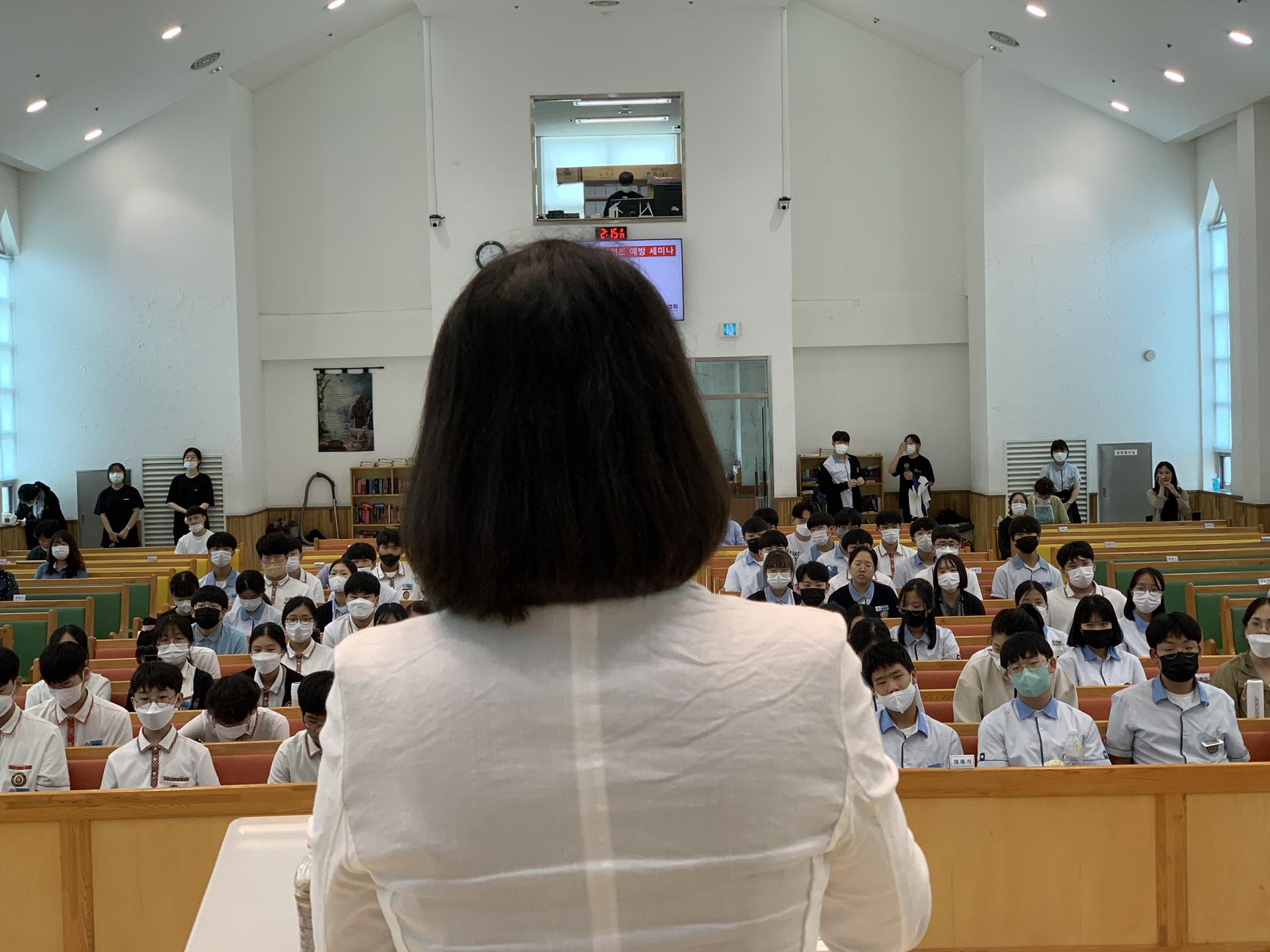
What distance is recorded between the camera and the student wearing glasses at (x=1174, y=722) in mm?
5164

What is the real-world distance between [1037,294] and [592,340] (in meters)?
16.5

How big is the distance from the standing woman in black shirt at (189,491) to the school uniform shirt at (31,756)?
10689 mm

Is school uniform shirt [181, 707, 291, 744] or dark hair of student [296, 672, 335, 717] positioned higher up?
dark hair of student [296, 672, 335, 717]

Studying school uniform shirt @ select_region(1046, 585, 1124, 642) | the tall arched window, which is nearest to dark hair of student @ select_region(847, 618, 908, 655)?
school uniform shirt @ select_region(1046, 585, 1124, 642)

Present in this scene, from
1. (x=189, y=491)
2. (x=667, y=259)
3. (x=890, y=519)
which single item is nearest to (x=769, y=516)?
(x=890, y=519)

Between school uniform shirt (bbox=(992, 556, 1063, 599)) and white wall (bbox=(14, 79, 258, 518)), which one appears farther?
white wall (bbox=(14, 79, 258, 518))

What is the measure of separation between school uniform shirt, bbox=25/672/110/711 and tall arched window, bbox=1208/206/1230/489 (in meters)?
14.2

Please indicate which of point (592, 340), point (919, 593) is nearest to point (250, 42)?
point (919, 593)

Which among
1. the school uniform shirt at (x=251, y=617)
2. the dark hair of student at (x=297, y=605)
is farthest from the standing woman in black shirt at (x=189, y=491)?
the dark hair of student at (x=297, y=605)

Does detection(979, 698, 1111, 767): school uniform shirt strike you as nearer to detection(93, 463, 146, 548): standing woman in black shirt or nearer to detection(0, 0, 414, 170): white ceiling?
detection(0, 0, 414, 170): white ceiling

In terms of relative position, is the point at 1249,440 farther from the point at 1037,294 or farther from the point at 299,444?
the point at 299,444

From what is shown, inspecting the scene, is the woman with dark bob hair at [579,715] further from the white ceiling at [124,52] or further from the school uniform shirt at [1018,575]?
the white ceiling at [124,52]

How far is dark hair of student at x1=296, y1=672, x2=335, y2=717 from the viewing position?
5.04 m

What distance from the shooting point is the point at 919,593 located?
24.1 ft
